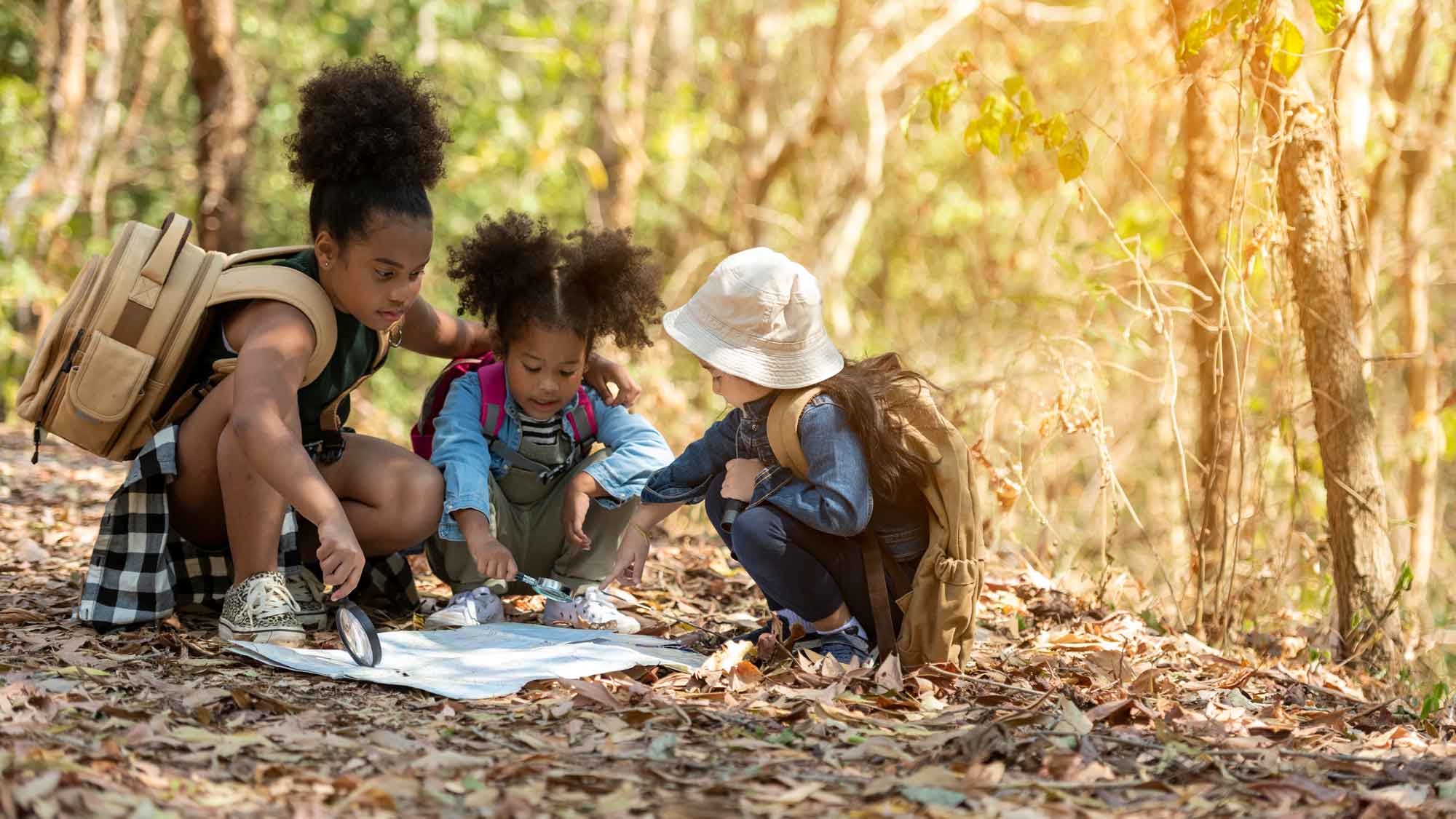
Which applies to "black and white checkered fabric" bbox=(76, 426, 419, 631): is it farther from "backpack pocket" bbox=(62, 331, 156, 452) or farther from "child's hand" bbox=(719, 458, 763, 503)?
"child's hand" bbox=(719, 458, 763, 503)

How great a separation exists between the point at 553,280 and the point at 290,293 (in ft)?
2.35

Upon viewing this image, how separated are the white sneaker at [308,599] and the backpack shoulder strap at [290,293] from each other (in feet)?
1.80

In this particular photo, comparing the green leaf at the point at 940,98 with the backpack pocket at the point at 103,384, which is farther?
the green leaf at the point at 940,98

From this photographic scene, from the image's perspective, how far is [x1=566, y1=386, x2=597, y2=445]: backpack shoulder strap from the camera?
3.70m

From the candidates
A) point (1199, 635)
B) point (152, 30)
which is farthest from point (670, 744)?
point (152, 30)

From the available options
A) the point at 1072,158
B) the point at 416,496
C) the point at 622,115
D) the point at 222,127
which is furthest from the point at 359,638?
the point at 622,115

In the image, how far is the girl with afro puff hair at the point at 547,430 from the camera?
3490 millimetres

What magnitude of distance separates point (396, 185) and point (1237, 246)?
2.26m

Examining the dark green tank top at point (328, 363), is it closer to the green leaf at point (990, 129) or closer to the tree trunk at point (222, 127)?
the green leaf at point (990, 129)

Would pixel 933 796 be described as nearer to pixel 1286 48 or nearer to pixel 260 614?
pixel 260 614

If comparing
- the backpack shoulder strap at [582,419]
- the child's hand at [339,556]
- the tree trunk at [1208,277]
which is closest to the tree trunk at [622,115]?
the tree trunk at [1208,277]

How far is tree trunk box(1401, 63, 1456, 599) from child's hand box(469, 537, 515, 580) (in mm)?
3983

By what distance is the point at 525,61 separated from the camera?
552 inches

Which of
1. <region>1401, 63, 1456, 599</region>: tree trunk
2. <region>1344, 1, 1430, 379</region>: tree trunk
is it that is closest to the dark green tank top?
<region>1344, 1, 1430, 379</region>: tree trunk
